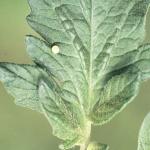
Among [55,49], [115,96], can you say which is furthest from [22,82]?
[115,96]

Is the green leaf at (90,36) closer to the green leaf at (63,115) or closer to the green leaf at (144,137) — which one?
the green leaf at (63,115)

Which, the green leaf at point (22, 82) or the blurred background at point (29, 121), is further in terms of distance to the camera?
the blurred background at point (29, 121)

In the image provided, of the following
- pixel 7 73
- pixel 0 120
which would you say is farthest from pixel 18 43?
pixel 7 73

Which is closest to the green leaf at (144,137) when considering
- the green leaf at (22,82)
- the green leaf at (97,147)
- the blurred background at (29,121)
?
the green leaf at (97,147)

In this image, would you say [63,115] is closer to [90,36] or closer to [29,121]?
[90,36]

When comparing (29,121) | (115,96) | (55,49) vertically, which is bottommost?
(29,121)

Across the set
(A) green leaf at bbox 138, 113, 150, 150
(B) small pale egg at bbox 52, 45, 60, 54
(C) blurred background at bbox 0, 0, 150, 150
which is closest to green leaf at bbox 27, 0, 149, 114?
(B) small pale egg at bbox 52, 45, 60, 54

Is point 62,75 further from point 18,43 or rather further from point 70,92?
point 18,43
